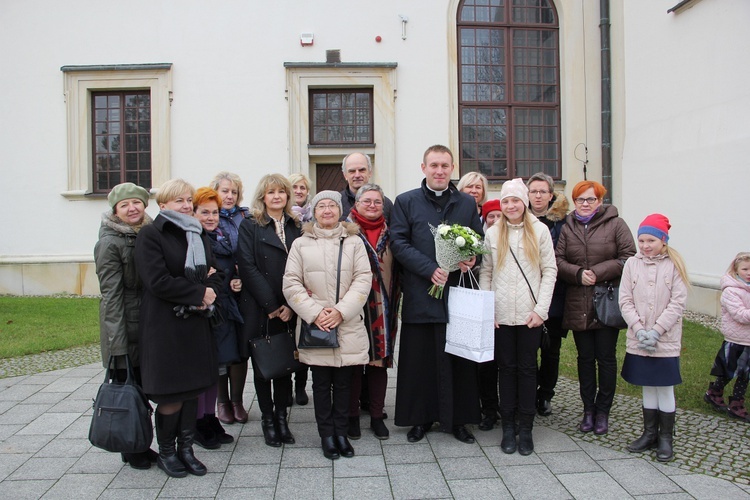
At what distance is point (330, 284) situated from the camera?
13.7ft

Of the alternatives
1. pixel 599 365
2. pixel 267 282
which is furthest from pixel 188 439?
pixel 599 365

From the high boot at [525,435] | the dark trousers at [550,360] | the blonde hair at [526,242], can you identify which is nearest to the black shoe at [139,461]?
the high boot at [525,435]

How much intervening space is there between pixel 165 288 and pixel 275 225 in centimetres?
111

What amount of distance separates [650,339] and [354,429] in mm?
2210

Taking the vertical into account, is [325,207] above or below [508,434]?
above

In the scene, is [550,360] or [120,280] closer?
[120,280]

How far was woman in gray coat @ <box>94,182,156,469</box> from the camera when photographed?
3.78 meters

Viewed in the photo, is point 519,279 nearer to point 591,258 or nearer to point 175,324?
point 591,258

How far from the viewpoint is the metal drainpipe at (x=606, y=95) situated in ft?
40.6

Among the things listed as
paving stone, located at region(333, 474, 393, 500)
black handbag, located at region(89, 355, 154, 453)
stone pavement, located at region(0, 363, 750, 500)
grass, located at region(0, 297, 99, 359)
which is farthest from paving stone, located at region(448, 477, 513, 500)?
grass, located at region(0, 297, 99, 359)

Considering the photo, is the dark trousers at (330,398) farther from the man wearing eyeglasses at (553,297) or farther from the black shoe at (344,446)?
the man wearing eyeglasses at (553,297)

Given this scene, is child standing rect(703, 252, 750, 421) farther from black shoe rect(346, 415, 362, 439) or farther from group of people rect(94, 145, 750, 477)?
black shoe rect(346, 415, 362, 439)

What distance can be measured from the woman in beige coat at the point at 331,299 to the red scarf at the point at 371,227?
0.28 meters

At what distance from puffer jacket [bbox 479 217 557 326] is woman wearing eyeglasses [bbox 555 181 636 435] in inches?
13.9
